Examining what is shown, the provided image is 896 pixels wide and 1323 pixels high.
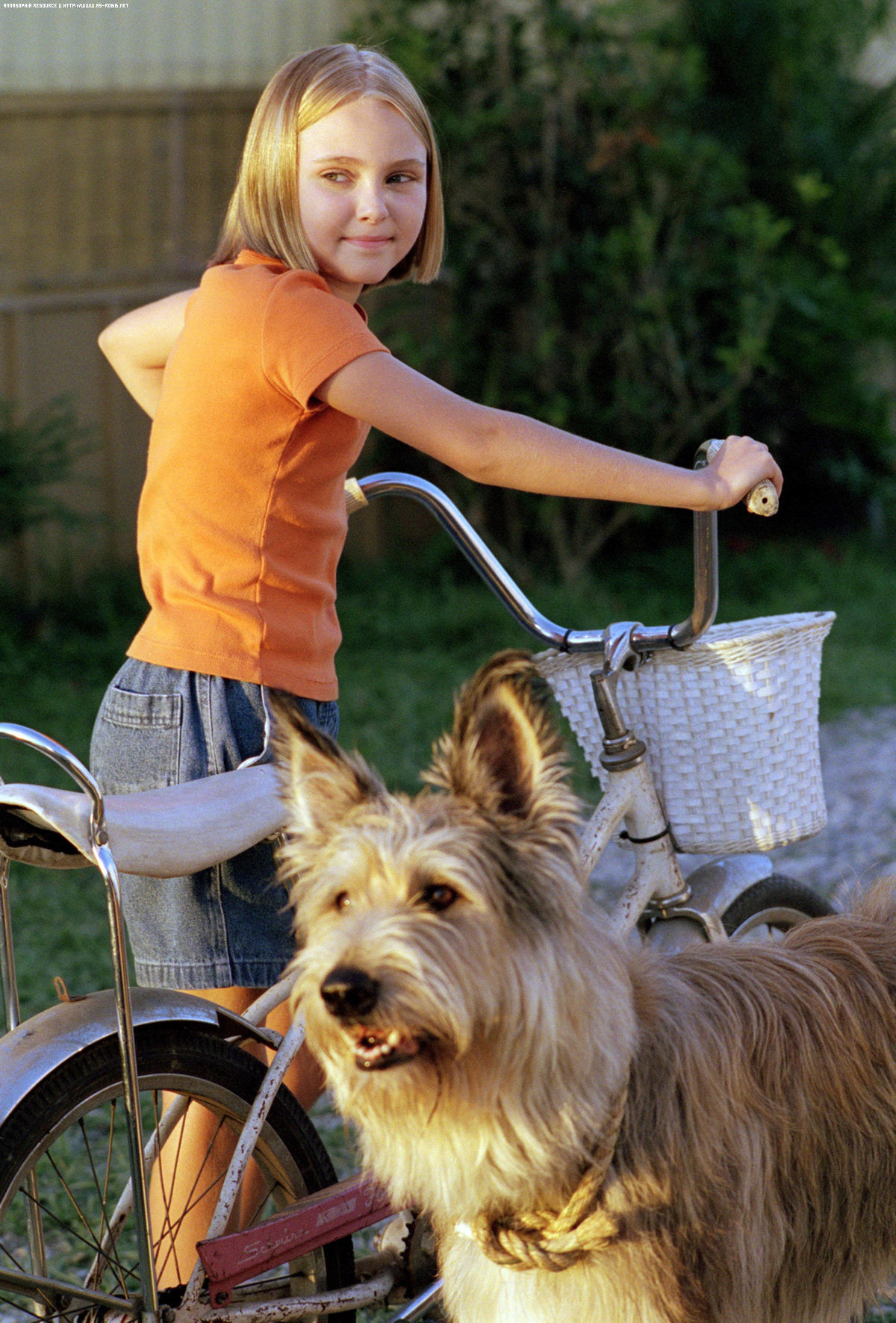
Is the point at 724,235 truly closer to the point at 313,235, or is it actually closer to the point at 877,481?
the point at 877,481

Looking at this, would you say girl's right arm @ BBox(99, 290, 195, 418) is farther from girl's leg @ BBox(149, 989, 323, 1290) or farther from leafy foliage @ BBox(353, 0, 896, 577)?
leafy foliage @ BBox(353, 0, 896, 577)

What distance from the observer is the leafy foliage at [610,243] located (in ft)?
27.2

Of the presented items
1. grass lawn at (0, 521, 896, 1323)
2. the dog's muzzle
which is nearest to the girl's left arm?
the dog's muzzle

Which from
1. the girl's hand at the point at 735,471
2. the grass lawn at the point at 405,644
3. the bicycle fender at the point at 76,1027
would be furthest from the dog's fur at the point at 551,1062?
the grass lawn at the point at 405,644

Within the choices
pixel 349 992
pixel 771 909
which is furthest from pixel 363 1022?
pixel 771 909

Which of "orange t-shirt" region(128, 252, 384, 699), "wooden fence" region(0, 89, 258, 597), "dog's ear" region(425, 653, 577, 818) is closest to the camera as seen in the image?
"dog's ear" region(425, 653, 577, 818)

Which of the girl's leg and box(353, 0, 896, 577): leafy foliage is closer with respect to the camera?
the girl's leg

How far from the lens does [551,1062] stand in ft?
6.06

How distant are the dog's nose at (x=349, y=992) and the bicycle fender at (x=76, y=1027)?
1.89 feet

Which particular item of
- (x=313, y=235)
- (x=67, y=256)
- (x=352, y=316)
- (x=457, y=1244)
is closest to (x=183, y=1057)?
(x=457, y=1244)

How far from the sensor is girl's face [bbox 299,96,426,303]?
2.29 m

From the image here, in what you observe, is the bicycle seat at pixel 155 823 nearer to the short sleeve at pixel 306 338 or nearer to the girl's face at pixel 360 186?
the short sleeve at pixel 306 338

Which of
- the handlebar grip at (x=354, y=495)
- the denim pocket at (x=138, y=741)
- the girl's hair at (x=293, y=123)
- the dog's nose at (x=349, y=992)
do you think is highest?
the girl's hair at (x=293, y=123)

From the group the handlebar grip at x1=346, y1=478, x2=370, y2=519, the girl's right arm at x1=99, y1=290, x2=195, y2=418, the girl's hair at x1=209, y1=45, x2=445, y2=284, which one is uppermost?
the girl's hair at x1=209, y1=45, x2=445, y2=284
